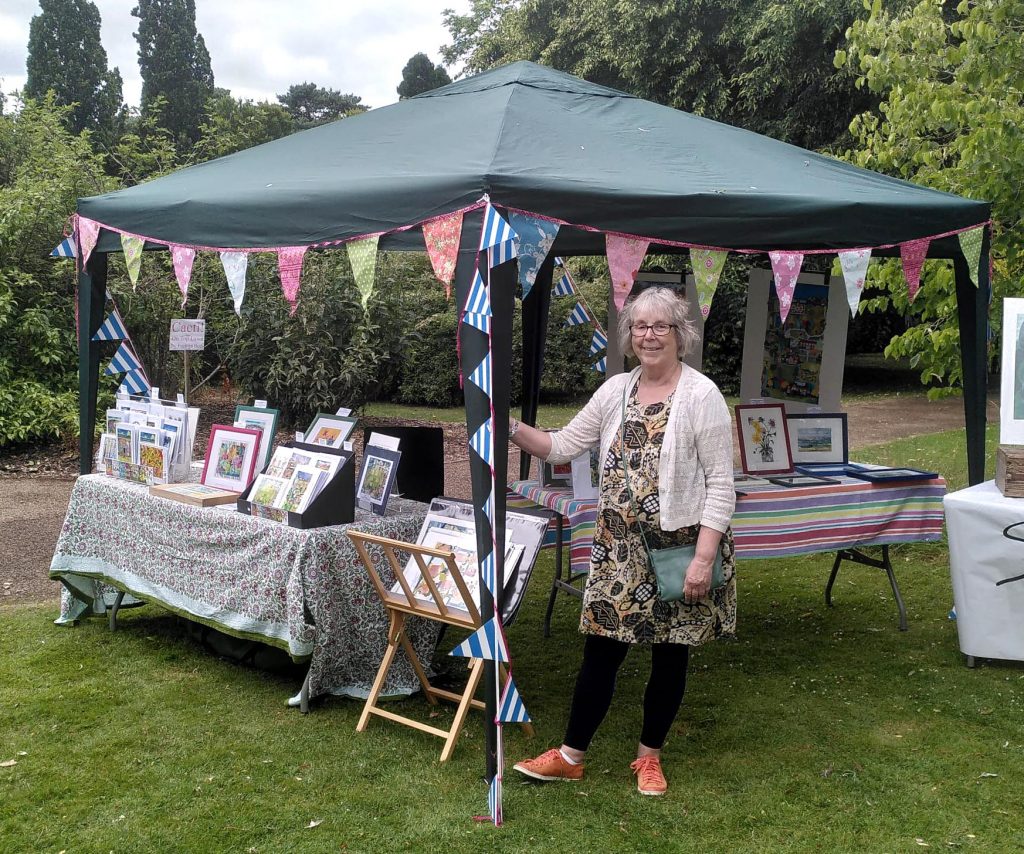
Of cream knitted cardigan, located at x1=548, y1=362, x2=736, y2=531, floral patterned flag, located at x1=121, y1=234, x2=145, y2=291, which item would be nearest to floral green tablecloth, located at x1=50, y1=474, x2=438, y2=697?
floral patterned flag, located at x1=121, y1=234, x2=145, y2=291

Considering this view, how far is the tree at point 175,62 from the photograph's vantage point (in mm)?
31359

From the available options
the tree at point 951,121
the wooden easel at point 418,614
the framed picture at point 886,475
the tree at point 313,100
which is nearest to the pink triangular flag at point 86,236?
the wooden easel at point 418,614

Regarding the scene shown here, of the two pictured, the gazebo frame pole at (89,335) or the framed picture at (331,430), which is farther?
the gazebo frame pole at (89,335)

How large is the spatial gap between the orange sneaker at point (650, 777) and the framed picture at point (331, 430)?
1837 millimetres

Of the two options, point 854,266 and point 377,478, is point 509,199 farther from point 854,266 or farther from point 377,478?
point 854,266

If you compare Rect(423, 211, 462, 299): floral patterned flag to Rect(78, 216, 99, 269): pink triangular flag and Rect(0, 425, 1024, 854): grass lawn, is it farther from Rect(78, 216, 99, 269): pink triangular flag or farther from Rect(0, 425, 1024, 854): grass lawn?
Rect(78, 216, 99, 269): pink triangular flag

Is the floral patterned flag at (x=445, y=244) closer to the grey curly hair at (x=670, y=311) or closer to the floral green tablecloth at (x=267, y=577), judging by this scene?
the grey curly hair at (x=670, y=311)

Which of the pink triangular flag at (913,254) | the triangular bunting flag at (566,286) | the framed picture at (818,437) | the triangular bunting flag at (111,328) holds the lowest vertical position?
the framed picture at (818,437)

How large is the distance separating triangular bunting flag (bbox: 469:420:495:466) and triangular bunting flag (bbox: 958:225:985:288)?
256 centimetres

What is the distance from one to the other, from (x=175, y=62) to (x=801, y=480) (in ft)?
106

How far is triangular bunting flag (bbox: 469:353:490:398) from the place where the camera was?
3104mm

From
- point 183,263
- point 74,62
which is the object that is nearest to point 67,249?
point 183,263

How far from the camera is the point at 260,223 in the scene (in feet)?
12.6

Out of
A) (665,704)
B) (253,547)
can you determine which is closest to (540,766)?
(665,704)
